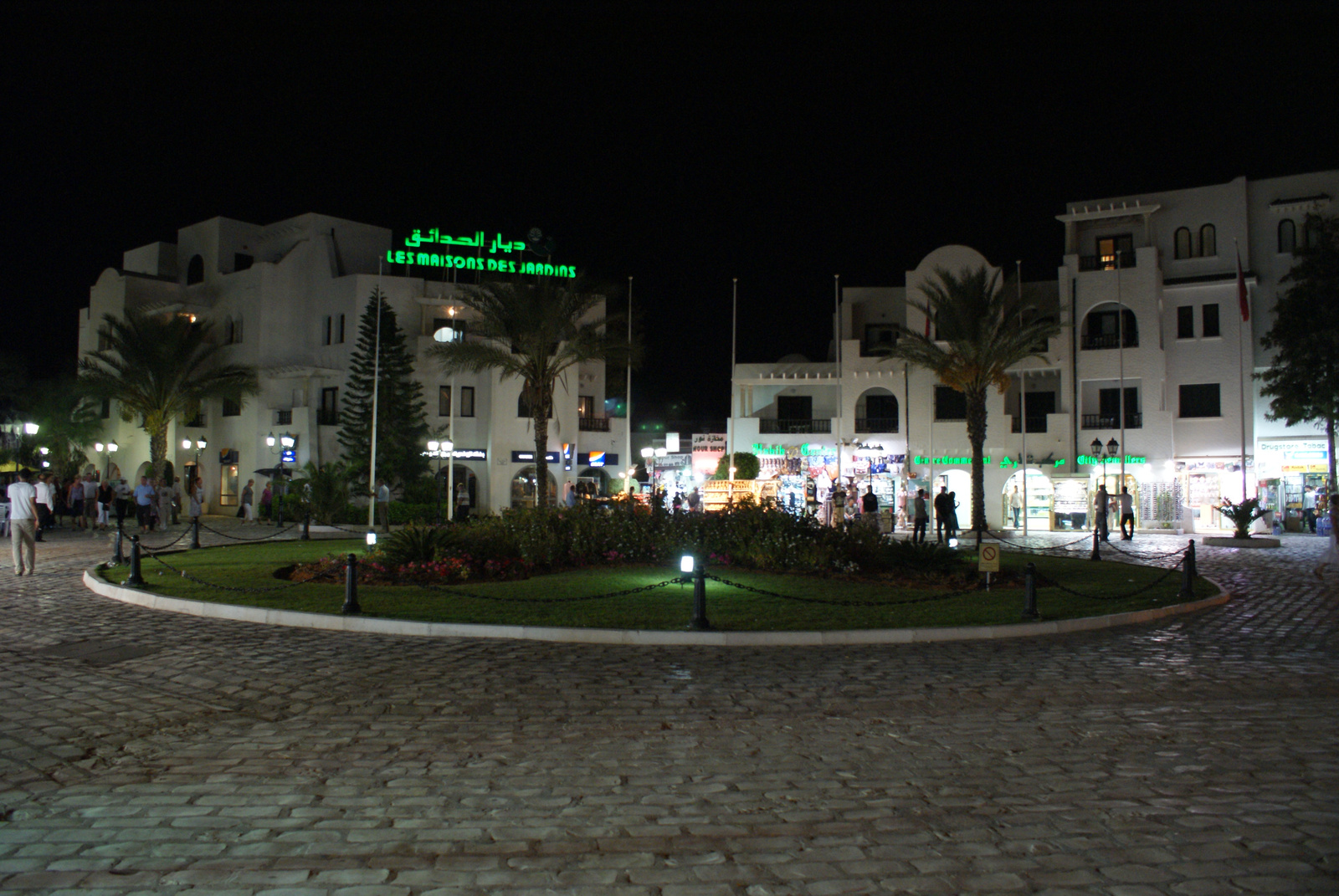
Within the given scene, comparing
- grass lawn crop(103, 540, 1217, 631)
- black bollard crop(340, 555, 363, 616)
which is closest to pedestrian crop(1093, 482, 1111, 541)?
grass lawn crop(103, 540, 1217, 631)

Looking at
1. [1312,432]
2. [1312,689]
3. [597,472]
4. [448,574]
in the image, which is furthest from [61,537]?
[1312,432]

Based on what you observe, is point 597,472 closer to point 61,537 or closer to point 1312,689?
point 61,537

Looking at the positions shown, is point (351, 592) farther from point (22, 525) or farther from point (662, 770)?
point (22, 525)

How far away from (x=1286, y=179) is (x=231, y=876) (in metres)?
41.3

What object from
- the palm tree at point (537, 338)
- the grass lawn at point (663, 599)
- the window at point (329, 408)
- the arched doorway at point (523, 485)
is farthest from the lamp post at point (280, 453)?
the grass lawn at point (663, 599)

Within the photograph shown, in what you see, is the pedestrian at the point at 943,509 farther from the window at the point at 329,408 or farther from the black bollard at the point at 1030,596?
the window at the point at 329,408

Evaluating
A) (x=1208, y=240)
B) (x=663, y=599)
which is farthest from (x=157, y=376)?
(x=1208, y=240)

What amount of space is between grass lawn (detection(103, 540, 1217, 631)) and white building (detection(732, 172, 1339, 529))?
19.0 m

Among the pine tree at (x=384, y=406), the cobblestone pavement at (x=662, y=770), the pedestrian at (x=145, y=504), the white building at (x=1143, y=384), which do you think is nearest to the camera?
the cobblestone pavement at (x=662, y=770)

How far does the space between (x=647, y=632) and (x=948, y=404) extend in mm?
30140

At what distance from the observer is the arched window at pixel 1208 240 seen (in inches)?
1373

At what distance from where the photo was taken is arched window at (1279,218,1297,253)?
33.8 meters

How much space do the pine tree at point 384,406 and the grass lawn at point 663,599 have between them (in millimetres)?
21434

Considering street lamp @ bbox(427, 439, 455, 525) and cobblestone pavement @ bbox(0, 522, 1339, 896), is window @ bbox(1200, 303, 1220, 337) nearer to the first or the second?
street lamp @ bbox(427, 439, 455, 525)
